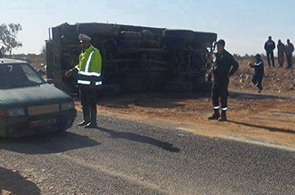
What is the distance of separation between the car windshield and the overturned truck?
517 cm

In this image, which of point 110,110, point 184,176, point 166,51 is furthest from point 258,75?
point 184,176

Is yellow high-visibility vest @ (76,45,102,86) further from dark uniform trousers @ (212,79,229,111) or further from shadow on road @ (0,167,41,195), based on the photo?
shadow on road @ (0,167,41,195)

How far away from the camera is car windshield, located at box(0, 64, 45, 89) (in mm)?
8284

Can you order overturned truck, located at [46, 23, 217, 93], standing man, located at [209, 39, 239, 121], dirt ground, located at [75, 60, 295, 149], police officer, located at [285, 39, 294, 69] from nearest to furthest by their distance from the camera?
dirt ground, located at [75, 60, 295, 149] → standing man, located at [209, 39, 239, 121] → overturned truck, located at [46, 23, 217, 93] → police officer, located at [285, 39, 294, 69]

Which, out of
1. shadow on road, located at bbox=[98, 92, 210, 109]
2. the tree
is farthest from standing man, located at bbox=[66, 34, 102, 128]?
the tree

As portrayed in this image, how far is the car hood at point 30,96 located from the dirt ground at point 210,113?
2.76 meters

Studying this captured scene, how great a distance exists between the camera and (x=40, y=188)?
5.31 meters

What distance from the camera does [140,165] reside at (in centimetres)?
628

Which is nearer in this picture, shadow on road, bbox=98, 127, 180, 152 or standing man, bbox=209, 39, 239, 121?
shadow on road, bbox=98, 127, 180, 152

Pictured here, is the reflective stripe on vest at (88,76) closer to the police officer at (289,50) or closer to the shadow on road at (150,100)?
the shadow on road at (150,100)

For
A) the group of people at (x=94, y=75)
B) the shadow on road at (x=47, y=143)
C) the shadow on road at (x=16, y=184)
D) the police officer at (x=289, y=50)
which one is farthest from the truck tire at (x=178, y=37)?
the shadow on road at (x=16, y=184)

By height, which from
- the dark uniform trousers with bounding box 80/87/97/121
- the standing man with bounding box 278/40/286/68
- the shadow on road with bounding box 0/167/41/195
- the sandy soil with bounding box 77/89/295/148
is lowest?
the shadow on road with bounding box 0/167/41/195

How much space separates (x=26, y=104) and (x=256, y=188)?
424 centimetres

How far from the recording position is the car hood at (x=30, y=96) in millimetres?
7473
